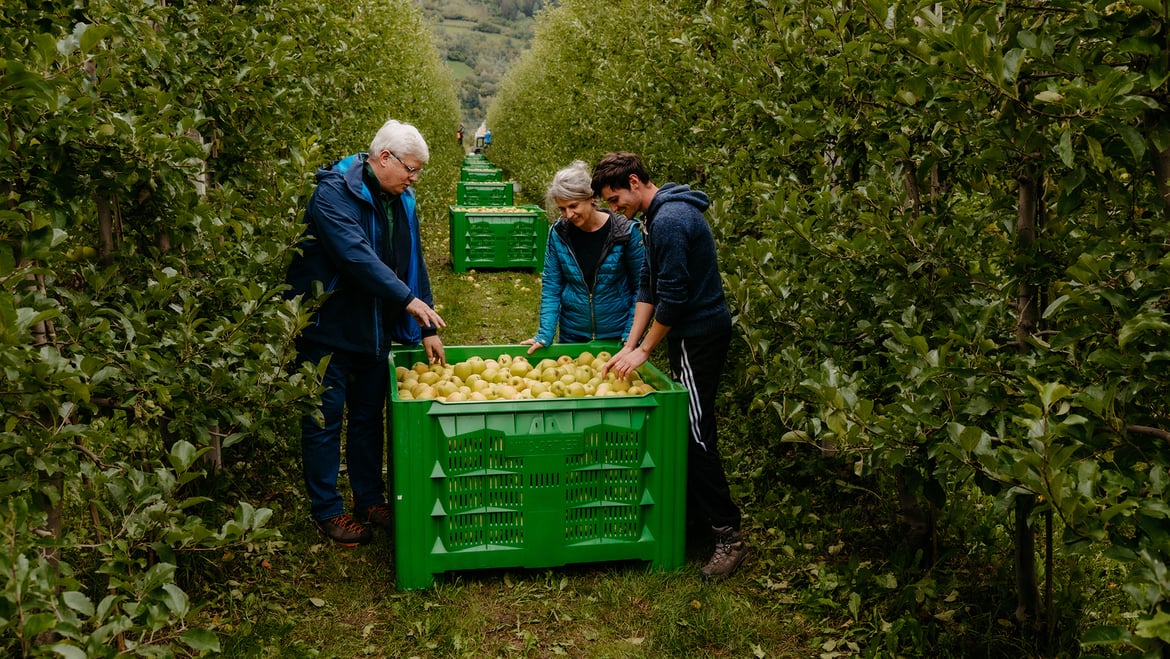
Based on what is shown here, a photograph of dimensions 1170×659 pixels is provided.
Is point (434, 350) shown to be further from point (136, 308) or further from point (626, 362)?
point (136, 308)

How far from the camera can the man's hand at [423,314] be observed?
446 centimetres

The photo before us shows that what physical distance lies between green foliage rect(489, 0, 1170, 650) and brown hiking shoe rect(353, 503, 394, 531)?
2296 millimetres

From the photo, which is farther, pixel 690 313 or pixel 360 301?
pixel 360 301

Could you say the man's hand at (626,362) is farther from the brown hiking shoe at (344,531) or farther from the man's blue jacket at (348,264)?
the brown hiking shoe at (344,531)

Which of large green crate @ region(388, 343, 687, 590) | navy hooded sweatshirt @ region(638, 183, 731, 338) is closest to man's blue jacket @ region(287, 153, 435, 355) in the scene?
large green crate @ region(388, 343, 687, 590)

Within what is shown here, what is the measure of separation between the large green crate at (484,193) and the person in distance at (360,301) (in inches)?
447

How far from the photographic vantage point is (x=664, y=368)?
307 inches

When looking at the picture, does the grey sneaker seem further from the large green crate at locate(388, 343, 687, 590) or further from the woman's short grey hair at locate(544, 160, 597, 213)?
the woman's short grey hair at locate(544, 160, 597, 213)

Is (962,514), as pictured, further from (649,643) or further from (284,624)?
(284,624)

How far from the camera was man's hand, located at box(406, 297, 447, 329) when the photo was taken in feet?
14.6

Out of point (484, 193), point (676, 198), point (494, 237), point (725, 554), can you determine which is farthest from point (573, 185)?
point (484, 193)

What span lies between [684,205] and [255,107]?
225 centimetres

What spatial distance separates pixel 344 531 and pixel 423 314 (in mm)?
1317

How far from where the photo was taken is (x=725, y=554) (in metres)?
4.39
